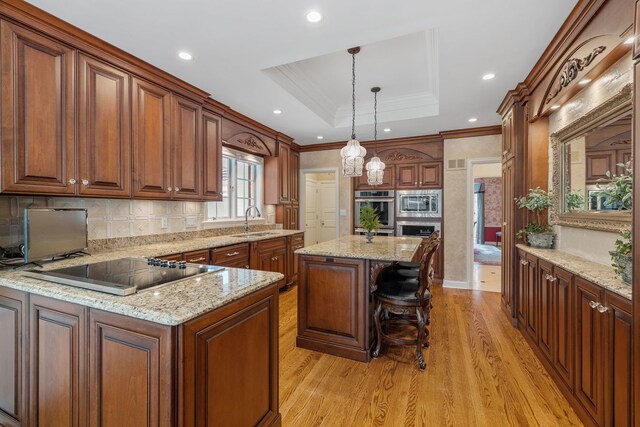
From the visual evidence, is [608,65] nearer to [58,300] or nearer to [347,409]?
[347,409]

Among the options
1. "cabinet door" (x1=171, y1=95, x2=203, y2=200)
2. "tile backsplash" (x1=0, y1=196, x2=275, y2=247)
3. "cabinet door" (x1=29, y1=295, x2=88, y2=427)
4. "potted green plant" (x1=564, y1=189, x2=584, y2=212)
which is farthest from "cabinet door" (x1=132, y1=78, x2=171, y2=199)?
"potted green plant" (x1=564, y1=189, x2=584, y2=212)

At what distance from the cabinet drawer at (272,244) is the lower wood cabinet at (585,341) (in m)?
2.94

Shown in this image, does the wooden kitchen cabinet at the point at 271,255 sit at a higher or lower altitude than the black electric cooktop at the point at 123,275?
lower

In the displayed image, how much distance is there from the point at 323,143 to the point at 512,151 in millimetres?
3275

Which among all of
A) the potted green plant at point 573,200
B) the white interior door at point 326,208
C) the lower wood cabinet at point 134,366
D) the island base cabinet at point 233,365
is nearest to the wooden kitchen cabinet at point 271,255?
the island base cabinet at point 233,365

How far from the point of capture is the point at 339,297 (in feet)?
8.24

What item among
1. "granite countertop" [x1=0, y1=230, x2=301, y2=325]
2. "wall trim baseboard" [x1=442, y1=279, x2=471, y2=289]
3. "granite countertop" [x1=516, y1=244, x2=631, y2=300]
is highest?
"granite countertop" [x1=0, y1=230, x2=301, y2=325]

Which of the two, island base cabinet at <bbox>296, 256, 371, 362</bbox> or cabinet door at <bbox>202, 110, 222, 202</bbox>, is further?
cabinet door at <bbox>202, 110, 222, 202</bbox>

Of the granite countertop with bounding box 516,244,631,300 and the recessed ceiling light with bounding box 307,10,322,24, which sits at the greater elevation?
Result: the recessed ceiling light with bounding box 307,10,322,24

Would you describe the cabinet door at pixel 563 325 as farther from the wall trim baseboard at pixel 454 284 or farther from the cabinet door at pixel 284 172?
the cabinet door at pixel 284 172

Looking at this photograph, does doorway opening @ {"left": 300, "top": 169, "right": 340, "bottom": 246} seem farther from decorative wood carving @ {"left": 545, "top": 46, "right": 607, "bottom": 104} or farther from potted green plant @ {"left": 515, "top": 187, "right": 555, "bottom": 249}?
decorative wood carving @ {"left": 545, "top": 46, "right": 607, "bottom": 104}

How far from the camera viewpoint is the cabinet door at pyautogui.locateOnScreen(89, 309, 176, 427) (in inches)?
39.6

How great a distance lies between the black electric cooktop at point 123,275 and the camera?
48.9 inches

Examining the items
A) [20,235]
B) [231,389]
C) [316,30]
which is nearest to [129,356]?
[231,389]
